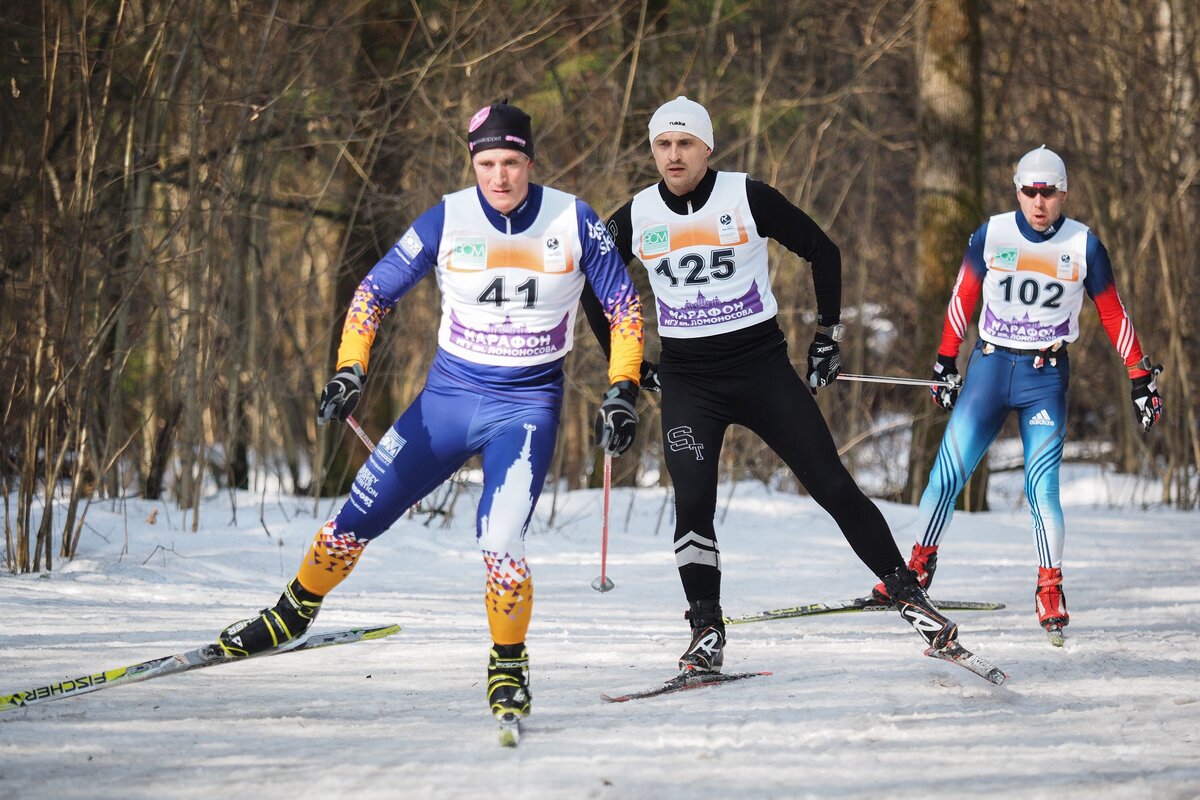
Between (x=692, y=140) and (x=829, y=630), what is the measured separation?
2632 mm

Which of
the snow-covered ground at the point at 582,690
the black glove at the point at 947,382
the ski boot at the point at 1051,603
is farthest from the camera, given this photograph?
the black glove at the point at 947,382

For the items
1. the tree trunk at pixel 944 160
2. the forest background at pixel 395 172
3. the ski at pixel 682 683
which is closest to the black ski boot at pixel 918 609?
the ski at pixel 682 683

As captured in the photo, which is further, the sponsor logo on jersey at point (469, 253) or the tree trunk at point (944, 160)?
the tree trunk at point (944, 160)

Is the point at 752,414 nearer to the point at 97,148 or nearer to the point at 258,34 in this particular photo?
the point at 97,148

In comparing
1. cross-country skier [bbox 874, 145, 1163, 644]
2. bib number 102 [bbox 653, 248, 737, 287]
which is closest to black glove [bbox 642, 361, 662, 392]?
bib number 102 [bbox 653, 248, 737, 287]

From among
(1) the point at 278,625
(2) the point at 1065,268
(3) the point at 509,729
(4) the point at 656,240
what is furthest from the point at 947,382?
(1) the point at 278,625

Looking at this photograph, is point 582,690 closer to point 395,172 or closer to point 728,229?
point 728,229

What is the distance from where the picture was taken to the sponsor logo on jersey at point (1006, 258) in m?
6.74

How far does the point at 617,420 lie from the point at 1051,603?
2.88m

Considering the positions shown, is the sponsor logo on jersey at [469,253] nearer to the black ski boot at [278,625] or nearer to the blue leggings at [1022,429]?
→ the black ski boot at [278,625]

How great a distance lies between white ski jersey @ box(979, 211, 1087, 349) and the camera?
666cm

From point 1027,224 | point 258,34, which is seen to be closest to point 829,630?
point 1027,224

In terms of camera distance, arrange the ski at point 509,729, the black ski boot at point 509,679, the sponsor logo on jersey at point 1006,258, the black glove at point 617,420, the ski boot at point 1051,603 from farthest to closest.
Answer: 1. the sponsor logo on jersey at point 1006,258
2. the ski boot at point 1051,603
3. the black glove at point 617,420
4. the black ski boot at point 509,679
5. the ski at point 509,729

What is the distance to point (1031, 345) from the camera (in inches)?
264
